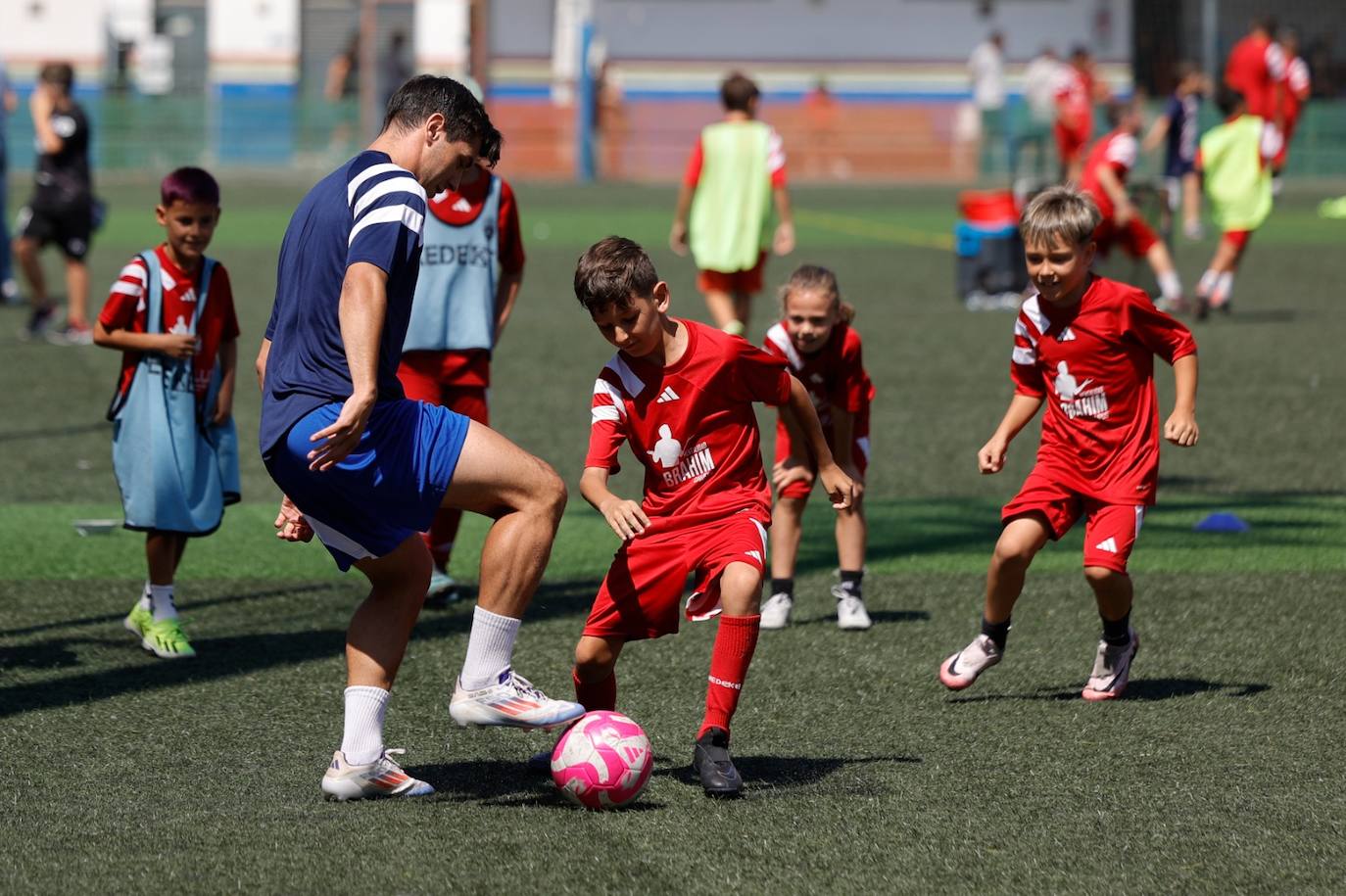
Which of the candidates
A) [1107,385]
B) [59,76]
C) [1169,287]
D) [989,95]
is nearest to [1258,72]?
[1169,287]

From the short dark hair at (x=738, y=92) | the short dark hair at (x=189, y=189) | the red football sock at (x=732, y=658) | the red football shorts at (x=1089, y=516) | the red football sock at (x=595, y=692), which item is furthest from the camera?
the short dark hair at (x=738, y=92)

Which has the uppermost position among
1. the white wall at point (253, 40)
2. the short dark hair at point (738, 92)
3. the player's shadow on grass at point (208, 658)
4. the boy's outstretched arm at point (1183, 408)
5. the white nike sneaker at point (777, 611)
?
the white wall at point (253, 40)

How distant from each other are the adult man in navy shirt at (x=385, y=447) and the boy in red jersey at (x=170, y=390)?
1841mm

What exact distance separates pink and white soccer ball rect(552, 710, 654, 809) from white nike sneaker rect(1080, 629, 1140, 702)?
1.84m

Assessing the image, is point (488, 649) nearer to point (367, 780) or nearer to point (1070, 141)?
point (367, 780)

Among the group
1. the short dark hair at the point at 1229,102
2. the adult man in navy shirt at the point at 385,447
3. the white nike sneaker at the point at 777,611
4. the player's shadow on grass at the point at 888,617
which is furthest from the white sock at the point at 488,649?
the short dark hair at the point at 1229,102

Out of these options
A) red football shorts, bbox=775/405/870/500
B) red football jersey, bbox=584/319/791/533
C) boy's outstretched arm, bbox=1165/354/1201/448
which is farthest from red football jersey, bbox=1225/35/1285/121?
red football jersey, bbox=584/319/791/533

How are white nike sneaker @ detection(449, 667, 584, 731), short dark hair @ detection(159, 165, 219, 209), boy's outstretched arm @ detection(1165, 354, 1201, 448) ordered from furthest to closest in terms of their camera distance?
short dark hair @ detection(159, 165, 219, 209)
boy's outstretched arm @ detection(1165, 354, 1201, 448)
white nike sneaker @ detection(449, 667, 584, 731)

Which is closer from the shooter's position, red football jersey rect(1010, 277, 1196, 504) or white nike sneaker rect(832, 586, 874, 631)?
red football jersey rect(1010, 277, 1196, 504)

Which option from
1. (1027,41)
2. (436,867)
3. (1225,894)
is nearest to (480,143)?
(436,867)

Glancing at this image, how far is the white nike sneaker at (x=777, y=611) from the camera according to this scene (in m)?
7.32

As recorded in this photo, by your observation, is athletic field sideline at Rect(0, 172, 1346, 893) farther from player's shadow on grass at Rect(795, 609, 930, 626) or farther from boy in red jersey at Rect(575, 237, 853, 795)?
boy in red jersey at Rect(575, 237, 853, 795)

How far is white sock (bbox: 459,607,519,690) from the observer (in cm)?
505

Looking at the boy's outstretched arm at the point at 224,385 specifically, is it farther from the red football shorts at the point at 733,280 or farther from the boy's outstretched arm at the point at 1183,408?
the red football shorts at the point at 733,280
